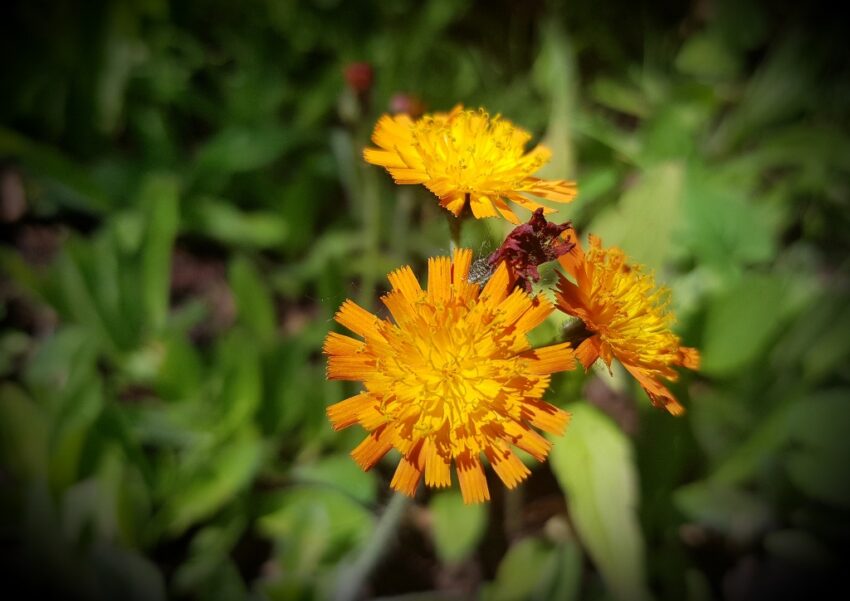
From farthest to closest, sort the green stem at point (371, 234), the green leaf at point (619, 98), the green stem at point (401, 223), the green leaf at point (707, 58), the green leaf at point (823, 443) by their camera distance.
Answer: the green leaf at point (707, 58), the green leaf at point (619, 98), the green stem at point (401, 223), the green stem at point (371, 234), the green leaf at point (823, 443)

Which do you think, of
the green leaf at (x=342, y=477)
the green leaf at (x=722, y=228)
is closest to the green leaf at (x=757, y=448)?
the green leaf at (x=722, y=228)

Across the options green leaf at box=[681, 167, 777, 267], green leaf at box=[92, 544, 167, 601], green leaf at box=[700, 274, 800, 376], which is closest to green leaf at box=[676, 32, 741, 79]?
green leaf at box=[681, 167, 777, 267]

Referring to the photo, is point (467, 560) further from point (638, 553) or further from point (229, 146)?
point (229, 146)

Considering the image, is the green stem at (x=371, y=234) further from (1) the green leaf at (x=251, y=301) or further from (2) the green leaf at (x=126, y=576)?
(2) the green leaf at (x=126, y=576)

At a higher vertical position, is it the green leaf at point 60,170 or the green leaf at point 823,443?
the green leaf at point 60,170

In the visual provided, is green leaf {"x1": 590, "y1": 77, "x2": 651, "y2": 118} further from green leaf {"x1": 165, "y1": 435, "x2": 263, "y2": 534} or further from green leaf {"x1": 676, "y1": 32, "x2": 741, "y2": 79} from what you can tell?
green leaf {"x1": 165, "y1": 435, "x2": 263, "y2": 534}

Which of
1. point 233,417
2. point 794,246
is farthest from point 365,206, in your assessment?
point 794,246
